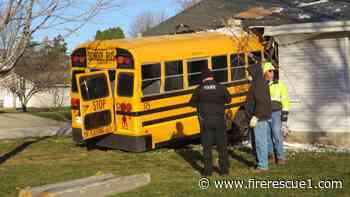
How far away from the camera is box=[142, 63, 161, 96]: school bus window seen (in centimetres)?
1195

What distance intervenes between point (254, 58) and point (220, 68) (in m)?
1.09

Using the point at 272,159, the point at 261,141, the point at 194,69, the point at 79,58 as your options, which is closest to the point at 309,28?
the point at 194,69

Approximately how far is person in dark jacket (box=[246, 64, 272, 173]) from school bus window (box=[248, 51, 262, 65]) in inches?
174

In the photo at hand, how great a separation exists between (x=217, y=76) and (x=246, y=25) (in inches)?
60.8

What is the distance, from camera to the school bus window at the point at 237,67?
13461mm

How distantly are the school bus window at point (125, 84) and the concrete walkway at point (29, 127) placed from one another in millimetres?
7176

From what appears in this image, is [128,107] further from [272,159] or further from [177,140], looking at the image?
[272,159]

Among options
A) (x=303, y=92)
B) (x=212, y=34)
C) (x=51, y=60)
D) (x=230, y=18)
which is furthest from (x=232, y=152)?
(x=51, y=60)

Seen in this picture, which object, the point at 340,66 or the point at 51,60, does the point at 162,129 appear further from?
the point at 51,60

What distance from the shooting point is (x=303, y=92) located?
1290 cm

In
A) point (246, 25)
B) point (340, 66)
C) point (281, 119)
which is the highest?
point (246, 25)

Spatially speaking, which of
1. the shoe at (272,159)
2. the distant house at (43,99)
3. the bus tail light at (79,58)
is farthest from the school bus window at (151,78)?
the distant house at (43,99)

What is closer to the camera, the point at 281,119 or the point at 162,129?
the point at 281,119

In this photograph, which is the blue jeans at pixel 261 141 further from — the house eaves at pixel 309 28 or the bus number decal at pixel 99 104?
the bus number decal at pixel 99 104
